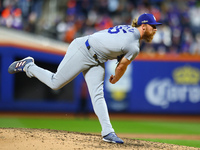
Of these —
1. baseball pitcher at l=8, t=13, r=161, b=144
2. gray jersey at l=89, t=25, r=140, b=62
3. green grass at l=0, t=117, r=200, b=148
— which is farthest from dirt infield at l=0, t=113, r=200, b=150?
green grass at l=0, t=117, r=200, b=148

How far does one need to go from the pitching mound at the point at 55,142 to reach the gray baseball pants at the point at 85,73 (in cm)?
29

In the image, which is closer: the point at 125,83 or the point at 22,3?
the point at 125,83

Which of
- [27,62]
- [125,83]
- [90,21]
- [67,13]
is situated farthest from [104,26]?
[27,62]

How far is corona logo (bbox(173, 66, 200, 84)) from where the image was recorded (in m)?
13.0

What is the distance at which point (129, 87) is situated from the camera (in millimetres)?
12859

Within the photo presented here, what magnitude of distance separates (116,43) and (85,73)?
2.08ft

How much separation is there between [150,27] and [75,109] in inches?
337

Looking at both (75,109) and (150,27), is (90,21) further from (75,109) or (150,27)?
(150,27)

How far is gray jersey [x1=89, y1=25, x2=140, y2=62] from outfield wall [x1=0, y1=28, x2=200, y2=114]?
767cm

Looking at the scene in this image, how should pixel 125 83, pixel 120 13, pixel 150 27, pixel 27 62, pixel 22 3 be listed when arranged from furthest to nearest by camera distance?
pixel 120 13
pixel 22 3
pixel 125 83
pixel 27 62
pixel 150 27

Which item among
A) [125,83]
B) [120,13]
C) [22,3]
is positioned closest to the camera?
Result: [125,83]


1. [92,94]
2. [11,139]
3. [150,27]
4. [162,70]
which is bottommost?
[11,139]

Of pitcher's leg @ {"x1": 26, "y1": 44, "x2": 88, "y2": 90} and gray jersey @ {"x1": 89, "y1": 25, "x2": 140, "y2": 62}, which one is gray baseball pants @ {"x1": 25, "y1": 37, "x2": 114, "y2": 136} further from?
gray jersey @ {"x1": 89, "y1": 25, "x2": 140, "y2": 62}

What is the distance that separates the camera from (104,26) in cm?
1440
